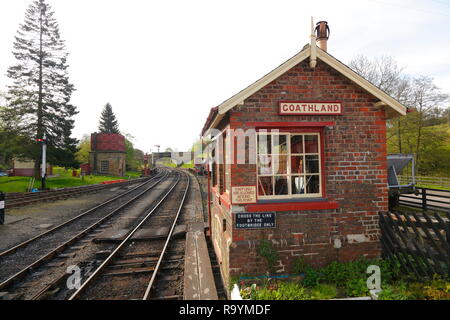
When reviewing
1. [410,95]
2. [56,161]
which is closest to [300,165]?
[410,95]

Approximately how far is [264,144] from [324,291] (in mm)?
3010

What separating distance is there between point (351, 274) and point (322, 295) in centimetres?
90

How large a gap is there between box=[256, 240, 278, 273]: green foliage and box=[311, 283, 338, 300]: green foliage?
821 millimetres

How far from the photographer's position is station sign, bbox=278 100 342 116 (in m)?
4.80

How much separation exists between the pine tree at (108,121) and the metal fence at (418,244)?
6542 centimetres

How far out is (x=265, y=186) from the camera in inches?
196

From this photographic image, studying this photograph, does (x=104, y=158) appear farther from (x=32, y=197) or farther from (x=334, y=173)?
(x=334, y=173)

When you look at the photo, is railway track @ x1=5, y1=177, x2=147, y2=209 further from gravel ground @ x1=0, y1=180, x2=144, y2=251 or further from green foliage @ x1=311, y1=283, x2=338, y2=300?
green foliage @ x1=311, y1=283, x2=338, y2=300

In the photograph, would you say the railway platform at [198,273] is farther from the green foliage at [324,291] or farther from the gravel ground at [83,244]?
the green foliage at [324,291]

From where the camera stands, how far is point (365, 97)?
503cm

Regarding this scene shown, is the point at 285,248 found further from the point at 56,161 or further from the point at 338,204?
the point at 56,161

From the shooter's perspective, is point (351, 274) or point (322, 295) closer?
point (322, 295)

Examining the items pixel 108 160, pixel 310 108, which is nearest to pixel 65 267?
pixel 310 108

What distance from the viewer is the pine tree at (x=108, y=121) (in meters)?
60.2
